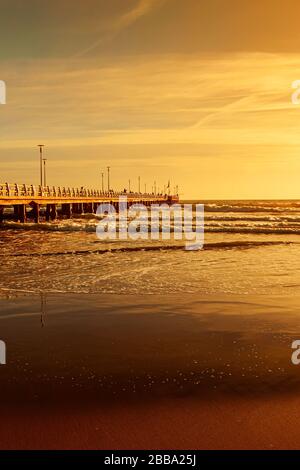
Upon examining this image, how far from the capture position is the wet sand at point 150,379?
4.07 meters

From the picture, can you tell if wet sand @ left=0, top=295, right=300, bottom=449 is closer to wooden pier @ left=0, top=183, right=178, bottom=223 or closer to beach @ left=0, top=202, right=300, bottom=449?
beach @ left=0, top=202, right=300, bottom=449

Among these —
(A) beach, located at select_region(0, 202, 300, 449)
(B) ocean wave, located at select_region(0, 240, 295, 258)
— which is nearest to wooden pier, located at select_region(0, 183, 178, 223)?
(B) ocean wave, located at select_region(0, 240, 295, 258)

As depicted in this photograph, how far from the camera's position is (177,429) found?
4.15 meters

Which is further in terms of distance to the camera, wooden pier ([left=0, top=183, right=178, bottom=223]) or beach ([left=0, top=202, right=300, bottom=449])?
wooden pier ([left=0, top=183, right=178, bottom=223])

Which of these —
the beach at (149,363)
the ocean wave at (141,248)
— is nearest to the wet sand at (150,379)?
the beach at (149,363)

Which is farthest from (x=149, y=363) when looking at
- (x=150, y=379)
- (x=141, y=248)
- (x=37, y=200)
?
(x=37, y=200)

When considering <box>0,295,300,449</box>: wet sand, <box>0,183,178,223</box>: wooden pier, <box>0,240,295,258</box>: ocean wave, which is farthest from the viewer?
Answer: <box>0,183,178,223</box>: wooden pier

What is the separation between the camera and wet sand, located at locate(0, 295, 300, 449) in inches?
160

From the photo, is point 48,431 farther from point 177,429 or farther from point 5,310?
point 5,310

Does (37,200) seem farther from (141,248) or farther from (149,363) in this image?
(149,363)

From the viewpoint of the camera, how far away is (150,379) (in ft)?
17.2

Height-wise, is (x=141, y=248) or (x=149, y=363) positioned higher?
(x=149, y=363)

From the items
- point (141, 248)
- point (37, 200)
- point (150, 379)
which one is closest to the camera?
point (150, 379)

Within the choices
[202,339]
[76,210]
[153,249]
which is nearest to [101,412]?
[202,339]
